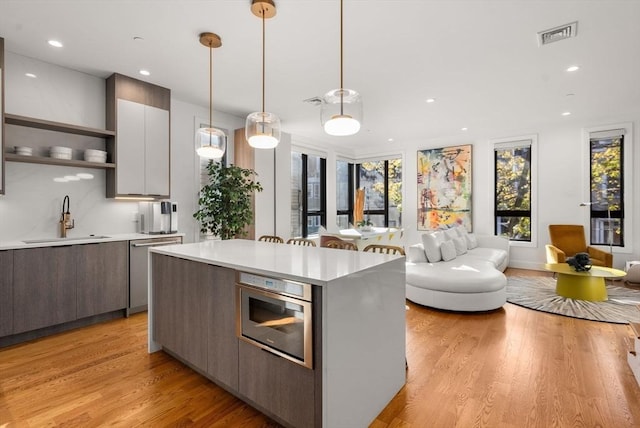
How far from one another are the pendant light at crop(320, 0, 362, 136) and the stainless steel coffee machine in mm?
2756

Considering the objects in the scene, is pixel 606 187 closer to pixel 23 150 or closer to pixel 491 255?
pixel 491 255

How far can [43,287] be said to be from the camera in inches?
119

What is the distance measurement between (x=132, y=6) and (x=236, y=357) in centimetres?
273

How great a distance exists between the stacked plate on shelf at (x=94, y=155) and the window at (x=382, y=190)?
6.09 metres

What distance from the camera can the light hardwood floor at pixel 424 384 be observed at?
1.88 metres

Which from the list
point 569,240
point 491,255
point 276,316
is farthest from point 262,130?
point 569,240

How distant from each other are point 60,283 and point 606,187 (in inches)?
319

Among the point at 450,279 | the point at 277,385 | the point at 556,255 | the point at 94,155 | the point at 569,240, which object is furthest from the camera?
the point at 569,240

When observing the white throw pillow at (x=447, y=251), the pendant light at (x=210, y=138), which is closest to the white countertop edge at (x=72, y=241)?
the pendant light at (x=210, y=138)

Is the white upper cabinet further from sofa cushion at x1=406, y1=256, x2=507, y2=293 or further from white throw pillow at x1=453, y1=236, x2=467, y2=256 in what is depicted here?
white throw pillow at x1=453, y1=236, x2=467, y2=256

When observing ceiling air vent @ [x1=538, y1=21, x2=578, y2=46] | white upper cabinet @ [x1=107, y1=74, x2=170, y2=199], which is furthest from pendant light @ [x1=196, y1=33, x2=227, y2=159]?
ceiling air vent @ [x1=538, y1=21, x2=578, y2=46]

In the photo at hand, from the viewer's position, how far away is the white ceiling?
2.48 metres

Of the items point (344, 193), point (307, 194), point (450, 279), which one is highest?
point (344, 193)

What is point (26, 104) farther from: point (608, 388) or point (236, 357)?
point (608, 388)
